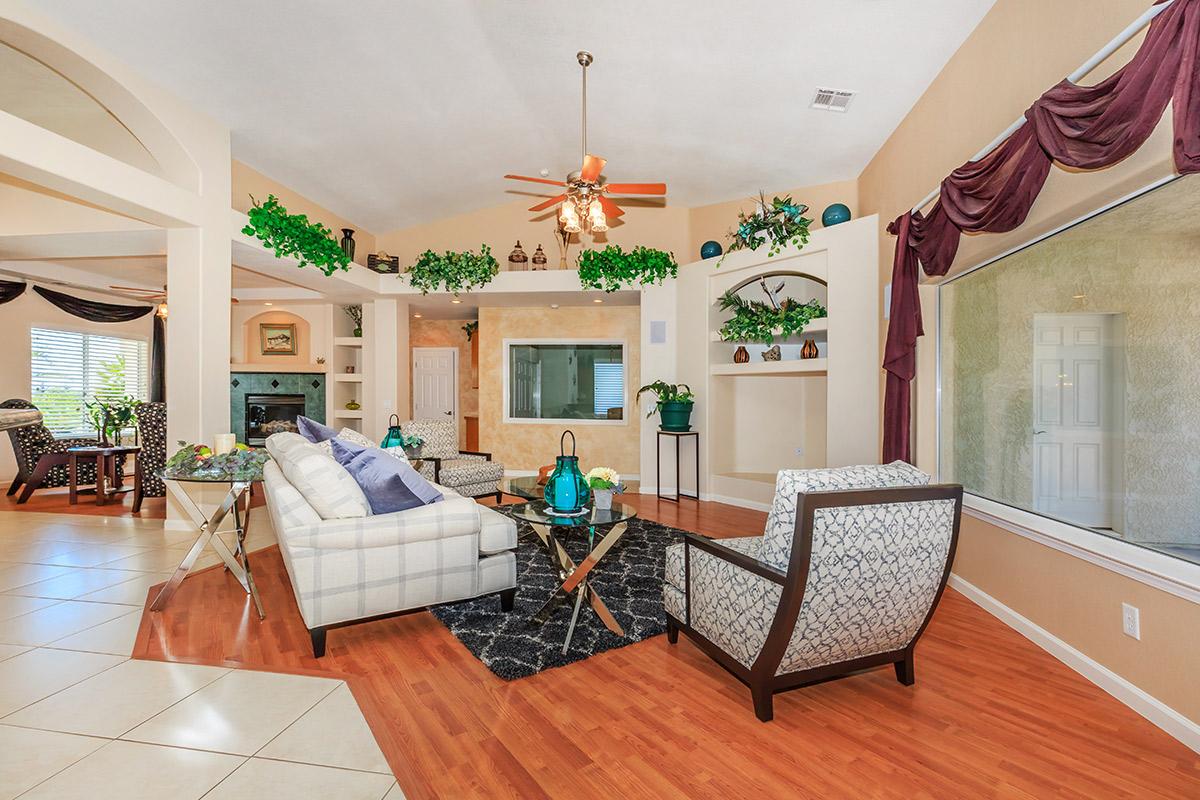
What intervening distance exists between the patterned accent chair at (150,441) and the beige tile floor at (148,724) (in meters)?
2.74

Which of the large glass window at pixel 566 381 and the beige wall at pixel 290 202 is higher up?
the beige wall at pixel 290 202

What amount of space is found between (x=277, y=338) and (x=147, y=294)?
5.45ft

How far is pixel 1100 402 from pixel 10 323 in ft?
35.4

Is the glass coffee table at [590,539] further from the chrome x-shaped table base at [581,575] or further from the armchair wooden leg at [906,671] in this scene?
the armchair wooden leg at [906,671]

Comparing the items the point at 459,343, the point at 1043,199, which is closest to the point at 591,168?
the point at 1043,199

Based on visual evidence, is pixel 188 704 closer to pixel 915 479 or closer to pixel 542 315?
pixel 915 479

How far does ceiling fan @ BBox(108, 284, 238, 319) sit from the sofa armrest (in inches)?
255

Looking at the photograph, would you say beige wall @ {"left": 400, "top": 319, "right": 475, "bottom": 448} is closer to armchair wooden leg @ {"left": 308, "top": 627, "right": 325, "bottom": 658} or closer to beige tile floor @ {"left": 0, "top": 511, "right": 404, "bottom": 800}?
beige tile floor @ {"left": 0, "top": 511, "right": 404, "bottom": 800}

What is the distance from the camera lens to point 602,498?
10.2ft

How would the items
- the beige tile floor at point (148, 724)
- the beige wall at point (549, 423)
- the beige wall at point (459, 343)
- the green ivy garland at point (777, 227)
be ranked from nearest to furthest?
the beige tile floor at point (148, 724)
the green ivy garland at point (777, 227)
the beige wall at point (549, 423)
the beige wall at point (459, 343)

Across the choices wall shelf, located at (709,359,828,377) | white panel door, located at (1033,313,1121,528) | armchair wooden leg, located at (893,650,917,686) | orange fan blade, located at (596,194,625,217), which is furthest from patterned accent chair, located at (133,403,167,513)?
white panel door, located at (1033,313,1121,528)

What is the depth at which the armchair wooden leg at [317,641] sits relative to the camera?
2658 mm

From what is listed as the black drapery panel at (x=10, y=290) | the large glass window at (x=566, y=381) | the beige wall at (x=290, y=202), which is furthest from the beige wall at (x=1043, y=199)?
the black drapery panel at (x=10, y=290)

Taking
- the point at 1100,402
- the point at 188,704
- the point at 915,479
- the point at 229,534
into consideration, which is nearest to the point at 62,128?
the point at 229,534
